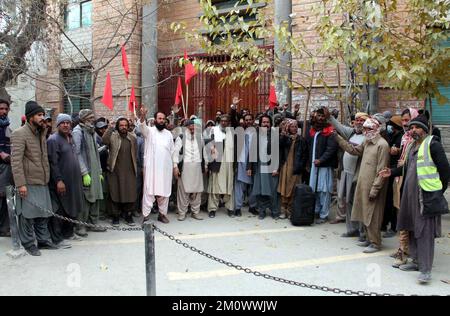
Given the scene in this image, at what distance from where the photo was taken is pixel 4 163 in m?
6.41

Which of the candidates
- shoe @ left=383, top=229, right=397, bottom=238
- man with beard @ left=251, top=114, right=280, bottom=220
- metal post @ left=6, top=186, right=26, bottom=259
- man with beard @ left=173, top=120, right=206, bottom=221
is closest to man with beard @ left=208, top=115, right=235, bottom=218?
man with beard @ left=173, top=120, right=206, bottom=221

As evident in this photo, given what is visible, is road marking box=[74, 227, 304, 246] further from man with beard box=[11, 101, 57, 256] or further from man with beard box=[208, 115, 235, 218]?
man with beard box=[208, 115, 235, 218]

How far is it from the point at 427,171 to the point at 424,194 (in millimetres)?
258

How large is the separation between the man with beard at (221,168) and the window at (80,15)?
8.89 metres

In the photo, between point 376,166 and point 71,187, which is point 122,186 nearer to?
point 71,187

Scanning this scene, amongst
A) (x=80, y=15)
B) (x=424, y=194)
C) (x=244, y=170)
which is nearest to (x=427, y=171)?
(x=424, y=194)

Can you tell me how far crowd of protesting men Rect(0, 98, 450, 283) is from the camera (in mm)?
5355

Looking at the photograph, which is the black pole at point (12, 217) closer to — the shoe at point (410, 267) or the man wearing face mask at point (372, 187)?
the man wearing face mask at point (372, 187)

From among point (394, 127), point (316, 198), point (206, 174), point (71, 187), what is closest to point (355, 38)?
point (394, 127)

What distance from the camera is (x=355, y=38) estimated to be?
6.94 meters

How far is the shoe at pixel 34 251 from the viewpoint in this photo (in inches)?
228

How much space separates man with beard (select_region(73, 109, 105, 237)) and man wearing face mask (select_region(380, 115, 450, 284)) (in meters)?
4.46

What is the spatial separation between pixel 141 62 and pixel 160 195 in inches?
301

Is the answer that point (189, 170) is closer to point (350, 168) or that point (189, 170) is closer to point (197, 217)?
point (197, 217)
